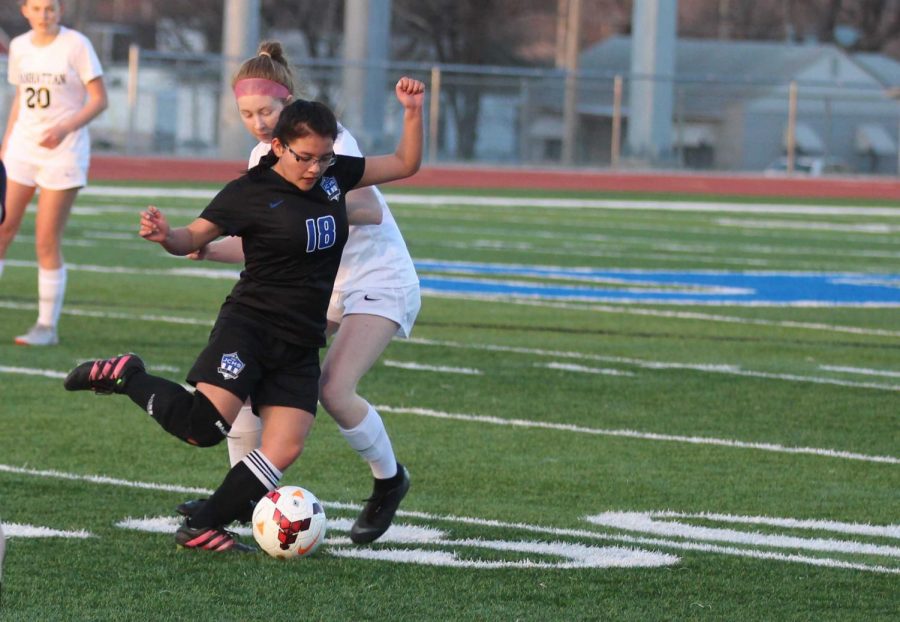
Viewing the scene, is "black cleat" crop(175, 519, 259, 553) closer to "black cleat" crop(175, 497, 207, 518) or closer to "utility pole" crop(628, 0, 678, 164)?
"black cleat" crop(175, 497, 207, 518)

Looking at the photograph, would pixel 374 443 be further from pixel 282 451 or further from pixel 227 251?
pixel 227 251

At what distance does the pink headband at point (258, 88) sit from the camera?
5.77 m

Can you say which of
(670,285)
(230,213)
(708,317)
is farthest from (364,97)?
(230,213)

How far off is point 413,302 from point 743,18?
243 feet

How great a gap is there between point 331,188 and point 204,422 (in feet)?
2.62

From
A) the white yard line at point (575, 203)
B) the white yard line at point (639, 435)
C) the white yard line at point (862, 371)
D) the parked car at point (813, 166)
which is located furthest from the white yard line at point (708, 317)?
the parked car at point (813, 166)

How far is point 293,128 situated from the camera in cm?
538

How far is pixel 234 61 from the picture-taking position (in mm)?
33688

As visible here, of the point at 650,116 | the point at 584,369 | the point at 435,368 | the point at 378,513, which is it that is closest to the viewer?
the point at 378,513

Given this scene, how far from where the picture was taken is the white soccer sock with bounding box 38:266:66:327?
10219mm

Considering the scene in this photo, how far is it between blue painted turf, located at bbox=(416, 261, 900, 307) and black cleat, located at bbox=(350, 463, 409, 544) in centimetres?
799

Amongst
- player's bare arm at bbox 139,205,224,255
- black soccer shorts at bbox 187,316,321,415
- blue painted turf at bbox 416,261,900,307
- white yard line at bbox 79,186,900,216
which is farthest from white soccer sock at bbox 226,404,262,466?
white yard line at bbox 79,186,900,216

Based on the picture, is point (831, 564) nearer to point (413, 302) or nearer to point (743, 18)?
point (413, 302)

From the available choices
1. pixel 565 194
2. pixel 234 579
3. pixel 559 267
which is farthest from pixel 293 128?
pixel 565 194
